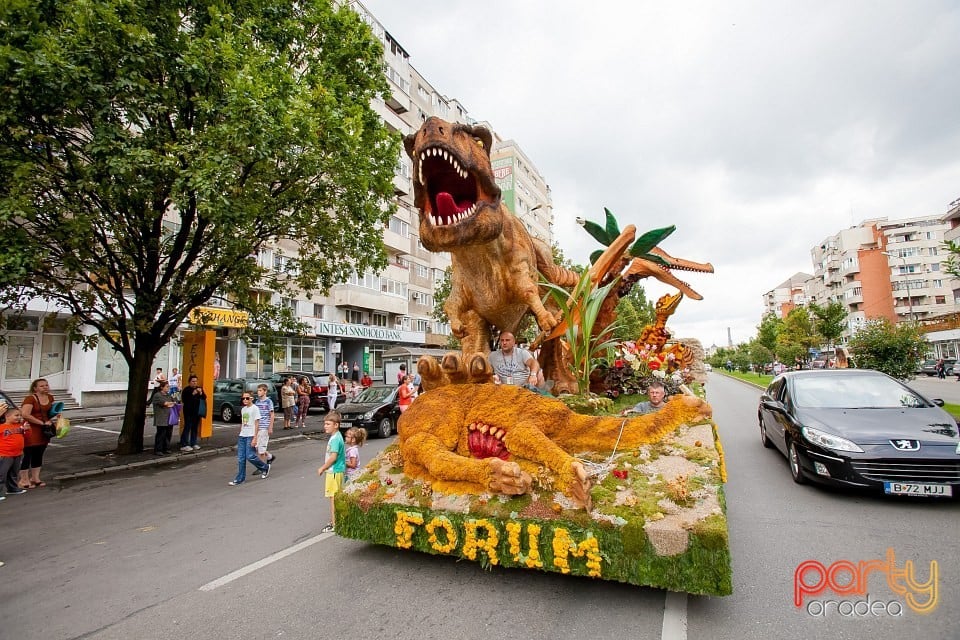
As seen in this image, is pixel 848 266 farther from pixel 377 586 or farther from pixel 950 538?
pixel 377 586

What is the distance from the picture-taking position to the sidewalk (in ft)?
27.5

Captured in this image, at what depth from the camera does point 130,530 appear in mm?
5398

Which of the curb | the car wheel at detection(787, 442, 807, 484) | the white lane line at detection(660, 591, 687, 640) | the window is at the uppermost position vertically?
the window

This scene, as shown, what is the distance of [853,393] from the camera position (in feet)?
20.1

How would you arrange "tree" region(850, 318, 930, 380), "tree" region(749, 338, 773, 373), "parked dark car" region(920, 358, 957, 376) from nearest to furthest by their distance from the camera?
1. "tree" region(850, 318, 930, 380)
2. "parked dark car" region(920, 358, 957, 376)
3. "tree" region(749, 338, 773, 373)

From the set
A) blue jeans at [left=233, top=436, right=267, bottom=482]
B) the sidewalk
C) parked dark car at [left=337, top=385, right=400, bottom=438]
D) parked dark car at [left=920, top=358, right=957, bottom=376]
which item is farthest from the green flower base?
parked dark car at [left=920, top=358, right=957, bottom=376]

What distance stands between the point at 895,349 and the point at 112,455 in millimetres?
17065

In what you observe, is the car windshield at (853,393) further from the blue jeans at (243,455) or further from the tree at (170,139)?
the blue jeans at (243,455)

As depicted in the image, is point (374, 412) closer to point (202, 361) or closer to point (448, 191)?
point (202, 361)

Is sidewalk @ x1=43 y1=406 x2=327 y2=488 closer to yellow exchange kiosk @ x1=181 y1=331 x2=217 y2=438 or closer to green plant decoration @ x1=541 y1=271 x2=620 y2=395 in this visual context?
yellow exchange kiosk @ x1=181 y1=331 x2=217 y2=438

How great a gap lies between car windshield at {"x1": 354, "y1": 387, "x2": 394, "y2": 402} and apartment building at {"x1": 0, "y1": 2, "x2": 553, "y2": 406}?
3.39 metres

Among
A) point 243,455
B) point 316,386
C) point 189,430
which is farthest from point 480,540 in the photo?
point 316,386

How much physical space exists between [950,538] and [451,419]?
4370 millimetres

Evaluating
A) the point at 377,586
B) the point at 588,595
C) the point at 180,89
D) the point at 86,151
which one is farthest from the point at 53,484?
the point at 588,595
